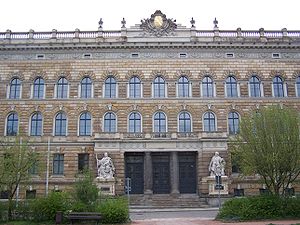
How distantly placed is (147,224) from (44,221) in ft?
21.0

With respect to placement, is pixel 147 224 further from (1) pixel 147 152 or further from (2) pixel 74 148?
(2) pixel 74 148

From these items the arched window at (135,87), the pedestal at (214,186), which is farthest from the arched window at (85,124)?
the pedestal at (214,186)

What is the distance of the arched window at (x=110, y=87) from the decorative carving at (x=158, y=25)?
7.32 m

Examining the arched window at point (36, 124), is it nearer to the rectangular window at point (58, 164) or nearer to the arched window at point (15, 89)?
the arched window at point (15, 89)

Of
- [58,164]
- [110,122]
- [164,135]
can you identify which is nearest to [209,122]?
[164,135]

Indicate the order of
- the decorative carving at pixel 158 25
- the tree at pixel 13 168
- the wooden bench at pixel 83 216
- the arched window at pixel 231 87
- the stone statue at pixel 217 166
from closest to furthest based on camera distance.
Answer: the wooden bench at pixel 83 216, the tree at pixel 13 168, the stone statue at pixel 217 166, the arched window at pixel 231 87, the decorative carving at pixel 158 25

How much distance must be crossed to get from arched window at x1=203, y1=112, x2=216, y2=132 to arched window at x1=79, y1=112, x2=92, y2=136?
1305 centimetres

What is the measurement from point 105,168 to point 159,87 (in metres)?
11.6

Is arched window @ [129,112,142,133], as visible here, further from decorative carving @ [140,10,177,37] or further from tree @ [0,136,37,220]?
tree @ [0,136,37,220]

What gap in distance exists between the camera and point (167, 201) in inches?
1539

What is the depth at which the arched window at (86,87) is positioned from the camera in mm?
45094

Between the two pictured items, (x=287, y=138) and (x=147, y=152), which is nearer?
(x=287, y=138)

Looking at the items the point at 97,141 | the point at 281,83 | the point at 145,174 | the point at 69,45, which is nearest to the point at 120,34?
the point at 69,45

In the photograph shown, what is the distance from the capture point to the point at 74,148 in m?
43.3
